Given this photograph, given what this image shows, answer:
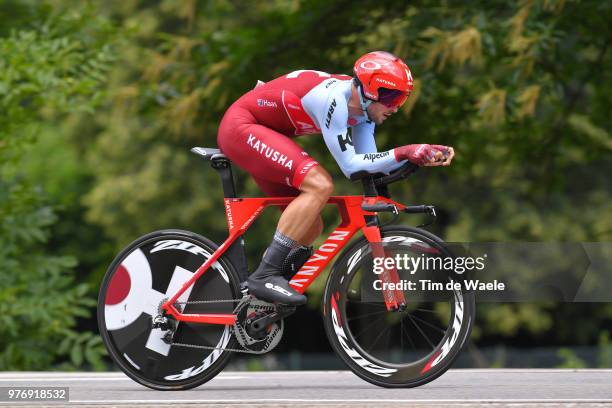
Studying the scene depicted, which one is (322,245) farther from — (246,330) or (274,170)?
(246,330)

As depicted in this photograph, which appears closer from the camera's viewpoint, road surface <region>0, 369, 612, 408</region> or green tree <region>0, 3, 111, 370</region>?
road surface <region>0, 369, 612, 408</region>

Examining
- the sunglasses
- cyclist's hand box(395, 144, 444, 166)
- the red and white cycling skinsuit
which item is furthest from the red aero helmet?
cyclist's hand box(395, 144, 444, 166)

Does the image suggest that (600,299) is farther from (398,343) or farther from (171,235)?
(171,235)

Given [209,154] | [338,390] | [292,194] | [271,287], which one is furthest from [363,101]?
[338,390]

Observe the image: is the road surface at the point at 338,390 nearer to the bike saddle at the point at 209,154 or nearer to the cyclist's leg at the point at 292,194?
the cyclist's leg at the point at 292,194

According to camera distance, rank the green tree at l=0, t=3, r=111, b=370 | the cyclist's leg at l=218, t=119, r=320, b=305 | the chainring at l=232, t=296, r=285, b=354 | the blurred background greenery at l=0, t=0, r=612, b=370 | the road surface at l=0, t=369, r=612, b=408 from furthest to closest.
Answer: the blurred background greenery at l=0, t=0, r=612, b=370
the green tree at l=0, t=3, r=111, b=370
the chainring at l=232, t=296, r=285, b=354
the cyclist's leg at l=218, t=119, r=320, b=305
the road surface at l=0, t=369, r=612, b=408

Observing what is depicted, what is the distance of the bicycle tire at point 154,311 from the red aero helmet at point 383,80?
1.22 meters

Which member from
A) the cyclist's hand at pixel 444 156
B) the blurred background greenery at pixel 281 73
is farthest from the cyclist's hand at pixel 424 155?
the blurred background greenery at pixel 281 73

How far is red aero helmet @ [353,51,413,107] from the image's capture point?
6004mm

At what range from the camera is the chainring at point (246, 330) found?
6.30 m

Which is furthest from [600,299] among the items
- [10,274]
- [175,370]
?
[10,274]

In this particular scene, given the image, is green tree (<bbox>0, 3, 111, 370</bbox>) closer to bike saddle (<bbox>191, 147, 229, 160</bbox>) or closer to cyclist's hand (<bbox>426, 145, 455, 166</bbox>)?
bike saddle (<bbox>191, 147, 229, 160</bbox>)

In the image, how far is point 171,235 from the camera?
6543 millimetres

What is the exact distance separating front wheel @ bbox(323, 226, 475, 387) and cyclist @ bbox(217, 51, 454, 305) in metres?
0.26
